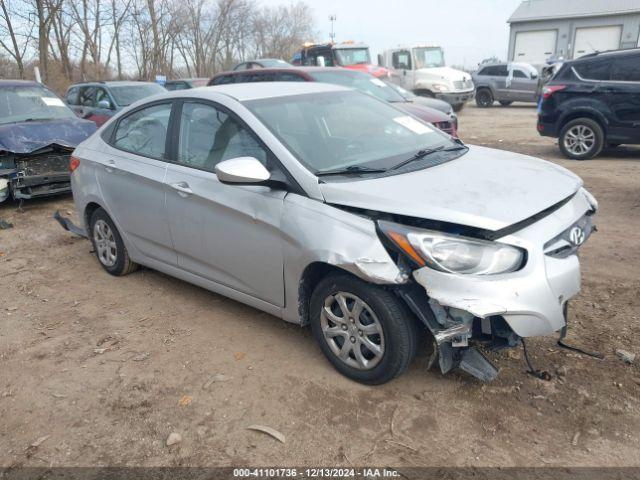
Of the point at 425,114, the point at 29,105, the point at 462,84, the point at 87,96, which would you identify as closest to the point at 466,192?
the point at 425,114

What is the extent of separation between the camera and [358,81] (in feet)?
32.9

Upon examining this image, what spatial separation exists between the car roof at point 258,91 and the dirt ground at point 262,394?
163 cm

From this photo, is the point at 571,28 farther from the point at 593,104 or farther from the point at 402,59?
the point at 593,104

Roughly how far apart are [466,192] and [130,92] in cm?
972

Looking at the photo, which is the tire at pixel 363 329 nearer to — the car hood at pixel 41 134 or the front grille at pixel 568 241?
the front grille at pixel 568 241

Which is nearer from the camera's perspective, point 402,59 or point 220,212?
point 220,212

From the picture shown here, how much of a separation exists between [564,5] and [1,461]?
42.1 metres

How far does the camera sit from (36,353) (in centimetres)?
384

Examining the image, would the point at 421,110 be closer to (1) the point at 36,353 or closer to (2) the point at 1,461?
(1) the point at 36,353

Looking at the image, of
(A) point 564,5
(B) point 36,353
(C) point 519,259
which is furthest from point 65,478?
(A) point 564,5

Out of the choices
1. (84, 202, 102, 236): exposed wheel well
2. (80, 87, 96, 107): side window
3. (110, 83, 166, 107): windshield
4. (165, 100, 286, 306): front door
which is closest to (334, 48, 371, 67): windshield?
(110, 83, 166, 107): windshield

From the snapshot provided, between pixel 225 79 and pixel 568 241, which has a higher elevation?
pixel 225 79

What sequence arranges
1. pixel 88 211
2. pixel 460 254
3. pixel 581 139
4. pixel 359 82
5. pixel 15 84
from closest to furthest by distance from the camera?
pixel 460 254 → pixel 88 211 → pixel 15 84 → pixel 581 139 → pixel 359 82

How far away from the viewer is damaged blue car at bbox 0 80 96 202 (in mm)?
7332
